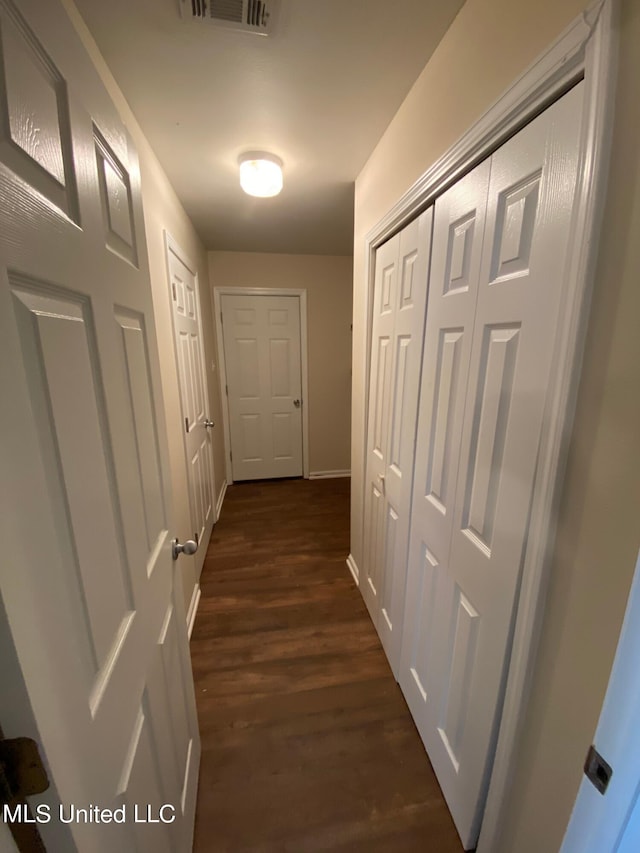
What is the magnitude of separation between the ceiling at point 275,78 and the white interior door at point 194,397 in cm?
58

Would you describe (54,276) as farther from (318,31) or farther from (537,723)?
(537,723)

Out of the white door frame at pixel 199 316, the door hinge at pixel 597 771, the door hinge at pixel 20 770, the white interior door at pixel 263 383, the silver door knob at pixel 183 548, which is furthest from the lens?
the white interior door at pixel 263 383

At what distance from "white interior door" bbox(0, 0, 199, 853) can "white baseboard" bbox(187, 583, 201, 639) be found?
1.05 m

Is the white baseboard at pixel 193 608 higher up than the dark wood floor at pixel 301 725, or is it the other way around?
the white baseboard at pixel 193 608

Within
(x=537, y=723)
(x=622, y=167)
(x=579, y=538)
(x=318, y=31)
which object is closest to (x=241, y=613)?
(x=537, y=723)

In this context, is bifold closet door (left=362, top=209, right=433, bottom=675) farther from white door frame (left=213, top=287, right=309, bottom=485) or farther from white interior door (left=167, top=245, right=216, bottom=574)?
white door frame (left=213, top=287, right=309, bottom=485)

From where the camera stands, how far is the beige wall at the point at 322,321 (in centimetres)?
326

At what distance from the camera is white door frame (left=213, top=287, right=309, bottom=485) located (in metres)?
3.29

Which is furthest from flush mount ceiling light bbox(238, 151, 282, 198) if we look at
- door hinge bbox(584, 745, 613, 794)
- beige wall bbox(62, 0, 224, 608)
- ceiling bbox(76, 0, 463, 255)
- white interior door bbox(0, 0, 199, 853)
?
door hinge bbox(584, 745, 613, 794)

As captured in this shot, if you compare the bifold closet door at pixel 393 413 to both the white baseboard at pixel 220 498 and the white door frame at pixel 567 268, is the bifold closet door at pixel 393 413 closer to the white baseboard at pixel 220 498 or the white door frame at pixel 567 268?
the white door frame at pixel 567 268

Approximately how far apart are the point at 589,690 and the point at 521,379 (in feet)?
2.00

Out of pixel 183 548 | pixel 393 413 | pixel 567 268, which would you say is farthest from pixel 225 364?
pixel 567 268

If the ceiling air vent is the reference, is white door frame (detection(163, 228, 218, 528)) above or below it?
below

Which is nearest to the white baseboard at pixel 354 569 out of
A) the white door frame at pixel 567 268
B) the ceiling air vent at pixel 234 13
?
the white door frame at pixel 567 268
